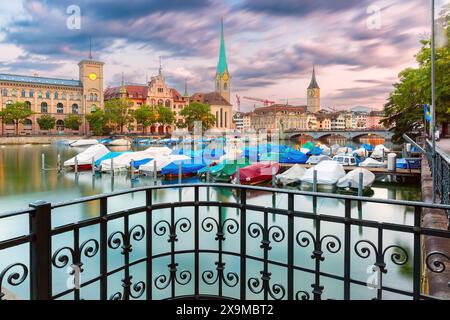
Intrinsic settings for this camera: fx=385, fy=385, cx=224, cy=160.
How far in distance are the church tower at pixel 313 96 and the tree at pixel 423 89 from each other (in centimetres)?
14146

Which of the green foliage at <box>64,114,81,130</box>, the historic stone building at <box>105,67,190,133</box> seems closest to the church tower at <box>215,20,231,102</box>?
the historic stone building at <box>105,67,190,133</box>

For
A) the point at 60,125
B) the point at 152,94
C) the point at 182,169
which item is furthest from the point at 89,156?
the point at 152,94

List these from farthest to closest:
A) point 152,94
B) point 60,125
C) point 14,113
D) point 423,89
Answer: point 152,94, point 60,125, point 14,113, point 423,89

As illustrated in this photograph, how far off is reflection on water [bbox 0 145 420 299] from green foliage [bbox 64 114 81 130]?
62323 millimetres

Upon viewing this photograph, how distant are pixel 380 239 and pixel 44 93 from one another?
4206 inches

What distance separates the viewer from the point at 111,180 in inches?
1190

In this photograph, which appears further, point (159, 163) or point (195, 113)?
point (195, 113)

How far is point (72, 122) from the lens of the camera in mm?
95250

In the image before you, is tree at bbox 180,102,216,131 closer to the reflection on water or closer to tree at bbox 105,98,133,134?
tree at bbox 105,98,133,134

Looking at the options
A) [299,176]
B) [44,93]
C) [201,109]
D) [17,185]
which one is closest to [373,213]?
[299,176]

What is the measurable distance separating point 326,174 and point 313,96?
166m

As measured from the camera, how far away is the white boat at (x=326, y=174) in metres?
25.4

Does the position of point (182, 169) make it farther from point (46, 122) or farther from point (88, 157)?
point (46, 122)
